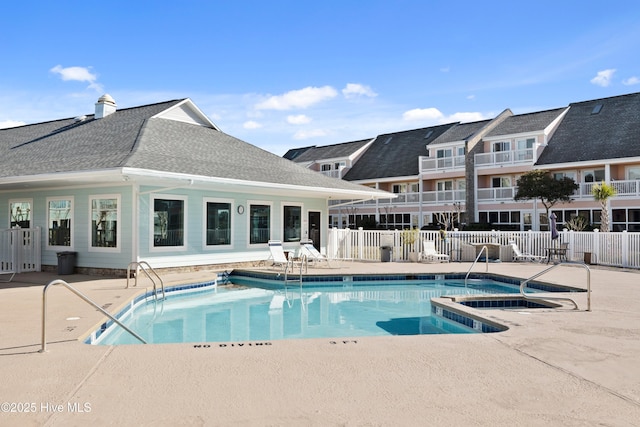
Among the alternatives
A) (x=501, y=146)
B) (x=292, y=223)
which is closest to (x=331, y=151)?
(x=501, y=146)

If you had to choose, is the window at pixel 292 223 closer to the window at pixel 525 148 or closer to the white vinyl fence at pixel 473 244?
the white vinyl fence at pixel 473 244

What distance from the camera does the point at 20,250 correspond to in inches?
553

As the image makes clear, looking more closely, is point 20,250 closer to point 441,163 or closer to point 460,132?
point 441,163

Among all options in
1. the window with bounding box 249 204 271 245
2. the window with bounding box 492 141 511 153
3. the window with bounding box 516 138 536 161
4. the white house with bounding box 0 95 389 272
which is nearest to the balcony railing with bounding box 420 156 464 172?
the window with bounding box 492 141 511 153

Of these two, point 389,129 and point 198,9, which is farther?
point 389,129

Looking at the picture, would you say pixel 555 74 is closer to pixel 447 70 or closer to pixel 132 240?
pixel 447 70

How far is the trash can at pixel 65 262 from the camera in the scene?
13.4 metres

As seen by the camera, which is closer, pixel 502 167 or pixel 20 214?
pixel 20 214

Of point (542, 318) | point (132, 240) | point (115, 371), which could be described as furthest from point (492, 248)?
point (115, 371)

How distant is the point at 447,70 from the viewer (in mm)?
17250

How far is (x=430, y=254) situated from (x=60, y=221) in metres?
12.1

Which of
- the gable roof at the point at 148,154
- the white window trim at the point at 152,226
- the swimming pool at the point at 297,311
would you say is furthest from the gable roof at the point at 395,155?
the white window trim at the point at 152,226

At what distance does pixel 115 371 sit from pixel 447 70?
608 inches

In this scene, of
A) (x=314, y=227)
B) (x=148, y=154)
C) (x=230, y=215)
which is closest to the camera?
(x=148, y=154)
